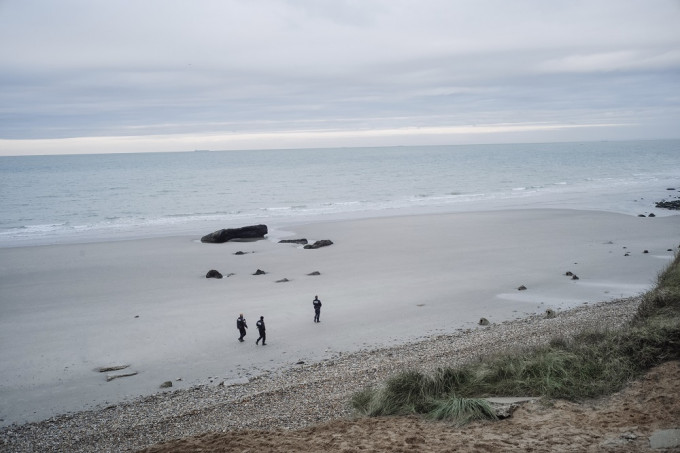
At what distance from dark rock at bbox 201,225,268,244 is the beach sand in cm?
134

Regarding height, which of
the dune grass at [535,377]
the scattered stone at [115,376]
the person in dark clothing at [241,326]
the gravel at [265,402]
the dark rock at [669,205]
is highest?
the dark rock at [669,205]

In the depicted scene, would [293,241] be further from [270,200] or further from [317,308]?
[270,200]

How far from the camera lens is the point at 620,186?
2672 inches

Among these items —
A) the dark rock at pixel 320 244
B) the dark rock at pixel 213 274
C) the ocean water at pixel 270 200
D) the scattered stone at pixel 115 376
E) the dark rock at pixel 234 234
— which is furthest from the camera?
the ocean water at pixel 270 200

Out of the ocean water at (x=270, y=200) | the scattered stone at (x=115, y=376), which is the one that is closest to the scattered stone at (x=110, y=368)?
the scattered stone at (x=115, y=376)

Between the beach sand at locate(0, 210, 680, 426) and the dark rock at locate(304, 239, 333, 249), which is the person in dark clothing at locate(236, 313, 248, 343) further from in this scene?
the dark rock at locate(304, 239, 333, 249)

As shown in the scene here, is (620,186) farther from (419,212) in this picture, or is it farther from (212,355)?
(212,355)

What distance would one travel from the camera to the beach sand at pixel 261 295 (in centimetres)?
1499

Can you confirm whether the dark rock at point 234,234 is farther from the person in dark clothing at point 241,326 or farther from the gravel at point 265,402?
the gravel at point 265,402

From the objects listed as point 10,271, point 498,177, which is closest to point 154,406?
point 10,271

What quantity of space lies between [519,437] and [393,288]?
581 inches

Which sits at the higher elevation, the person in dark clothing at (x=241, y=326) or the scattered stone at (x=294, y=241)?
the scattered stone at (x=294, y=241)

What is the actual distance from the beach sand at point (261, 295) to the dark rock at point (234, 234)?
52.8 inches

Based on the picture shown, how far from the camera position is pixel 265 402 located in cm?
1155
